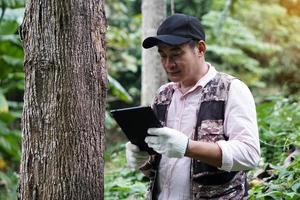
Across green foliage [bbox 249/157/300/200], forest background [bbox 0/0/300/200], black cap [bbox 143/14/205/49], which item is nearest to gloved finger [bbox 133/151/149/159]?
black cap [bbox 143/14/205/49]

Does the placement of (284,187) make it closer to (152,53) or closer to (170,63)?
(170,63)

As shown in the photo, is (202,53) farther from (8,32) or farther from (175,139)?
(8,32)

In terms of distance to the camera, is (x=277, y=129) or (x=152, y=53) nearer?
(x=277, y=129)

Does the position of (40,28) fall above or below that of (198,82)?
above

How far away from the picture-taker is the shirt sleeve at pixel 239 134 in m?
2.61

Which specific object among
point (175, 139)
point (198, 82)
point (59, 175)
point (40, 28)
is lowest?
point (59, 175)

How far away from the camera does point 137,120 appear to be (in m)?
2.68

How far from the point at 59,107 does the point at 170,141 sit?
663 millimetres

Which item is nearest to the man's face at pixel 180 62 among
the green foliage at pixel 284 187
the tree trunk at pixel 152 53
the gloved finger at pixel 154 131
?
the gloved finger at pixel 154 131

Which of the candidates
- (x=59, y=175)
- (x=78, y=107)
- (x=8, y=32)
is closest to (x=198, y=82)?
(x=78, y=107)

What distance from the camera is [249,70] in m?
13.9

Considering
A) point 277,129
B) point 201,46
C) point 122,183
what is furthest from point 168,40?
point 277,129

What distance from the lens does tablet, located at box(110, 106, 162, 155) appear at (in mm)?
2604

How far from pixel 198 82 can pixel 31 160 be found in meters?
1.01
